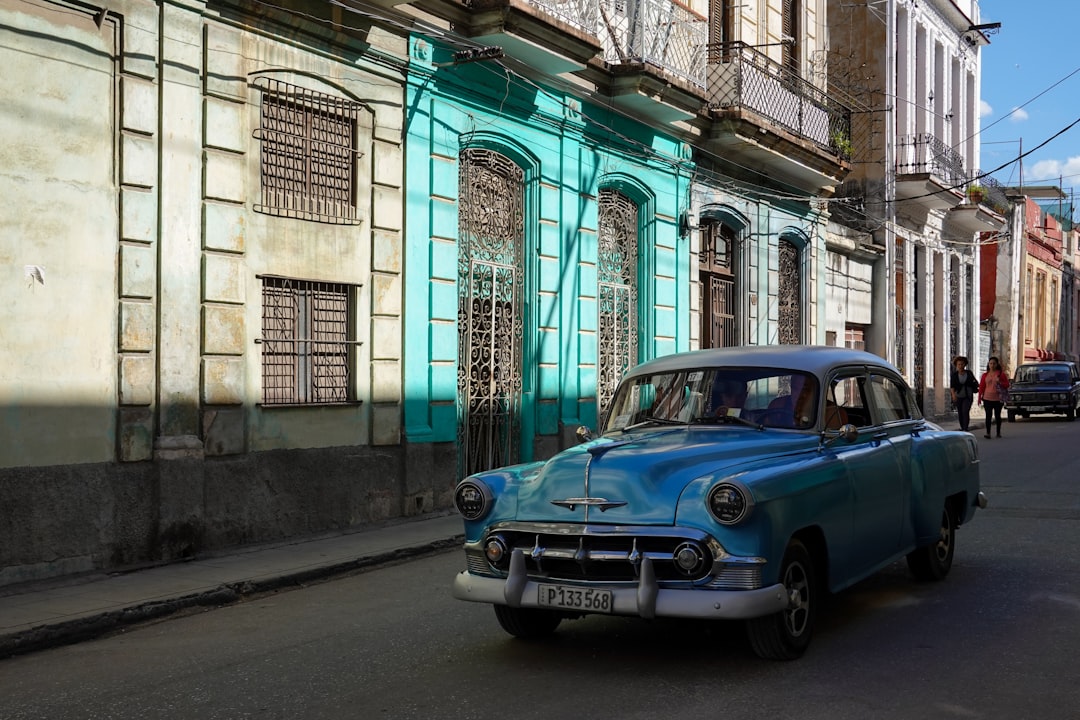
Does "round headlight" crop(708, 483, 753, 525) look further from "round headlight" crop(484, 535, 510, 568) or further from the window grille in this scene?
Answer: the window grille

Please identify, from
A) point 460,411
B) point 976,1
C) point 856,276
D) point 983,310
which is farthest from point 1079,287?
point 460,411

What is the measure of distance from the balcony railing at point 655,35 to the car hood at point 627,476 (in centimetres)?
1003

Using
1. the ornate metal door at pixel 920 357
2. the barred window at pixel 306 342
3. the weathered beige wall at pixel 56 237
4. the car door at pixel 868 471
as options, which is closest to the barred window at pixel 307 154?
the barred window at pixel 306 342

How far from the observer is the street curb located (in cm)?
692

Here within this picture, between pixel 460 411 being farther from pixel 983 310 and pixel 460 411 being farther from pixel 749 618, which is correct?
pixel 983 310

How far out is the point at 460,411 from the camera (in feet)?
43.7

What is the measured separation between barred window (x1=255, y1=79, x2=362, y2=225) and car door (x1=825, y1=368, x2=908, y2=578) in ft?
18.6

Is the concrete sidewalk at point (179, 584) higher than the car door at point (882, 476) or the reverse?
the reverse

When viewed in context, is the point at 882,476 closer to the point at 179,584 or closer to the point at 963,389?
the point at 179,584

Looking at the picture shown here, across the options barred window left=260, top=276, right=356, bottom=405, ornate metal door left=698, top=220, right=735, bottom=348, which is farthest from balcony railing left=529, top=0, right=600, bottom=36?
ornate metal door left=698, top=220, right=735, bottom=348

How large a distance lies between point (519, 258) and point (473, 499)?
28.0 feet

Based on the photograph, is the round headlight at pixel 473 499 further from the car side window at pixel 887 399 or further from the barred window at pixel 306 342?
the barred window at pixel 306 342

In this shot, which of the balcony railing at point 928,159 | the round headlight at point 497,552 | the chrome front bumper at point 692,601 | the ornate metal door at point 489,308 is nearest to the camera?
the chrome front bumper at point 692,601

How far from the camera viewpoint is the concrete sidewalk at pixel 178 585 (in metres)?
7.18
